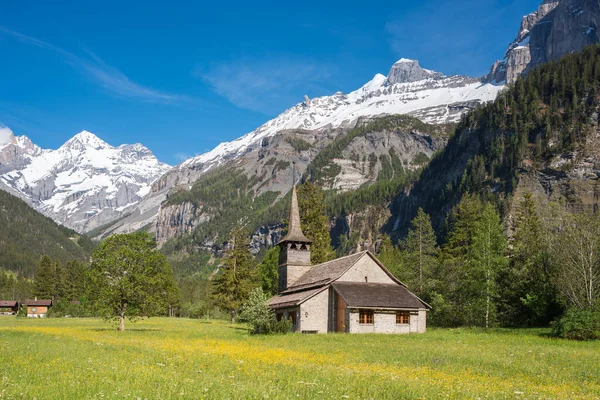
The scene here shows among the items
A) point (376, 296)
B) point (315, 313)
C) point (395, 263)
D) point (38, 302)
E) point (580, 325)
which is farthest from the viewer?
point (38, 302)

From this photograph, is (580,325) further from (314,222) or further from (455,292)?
(314,222)

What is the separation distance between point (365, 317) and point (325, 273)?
8216 millimetres

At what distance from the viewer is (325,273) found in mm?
53906

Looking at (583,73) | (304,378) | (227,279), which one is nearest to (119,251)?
(227,279)

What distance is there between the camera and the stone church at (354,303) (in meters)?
46.8

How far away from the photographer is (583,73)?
120375 mm

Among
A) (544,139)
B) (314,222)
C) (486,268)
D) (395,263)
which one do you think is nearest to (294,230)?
(314,222)

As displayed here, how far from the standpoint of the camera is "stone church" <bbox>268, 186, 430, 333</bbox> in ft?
153

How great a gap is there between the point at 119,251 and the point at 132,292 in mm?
3688

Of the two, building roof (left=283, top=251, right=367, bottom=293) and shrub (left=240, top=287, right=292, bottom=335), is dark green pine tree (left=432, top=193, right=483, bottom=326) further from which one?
shrub (left=240, top=287, right=292, bottom=335)

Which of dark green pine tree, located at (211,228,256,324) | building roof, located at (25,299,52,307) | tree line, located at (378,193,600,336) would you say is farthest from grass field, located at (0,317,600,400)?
building roof, located at (25,299,52,307)

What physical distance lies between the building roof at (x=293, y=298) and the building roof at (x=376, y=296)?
7.76 ft

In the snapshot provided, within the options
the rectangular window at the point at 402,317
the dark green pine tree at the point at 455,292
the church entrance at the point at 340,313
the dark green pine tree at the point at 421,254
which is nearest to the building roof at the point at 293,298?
the church entrance at the point at 340,313

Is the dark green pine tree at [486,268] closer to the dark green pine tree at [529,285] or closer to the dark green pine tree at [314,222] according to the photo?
the dark green pine tree at [529,285]
